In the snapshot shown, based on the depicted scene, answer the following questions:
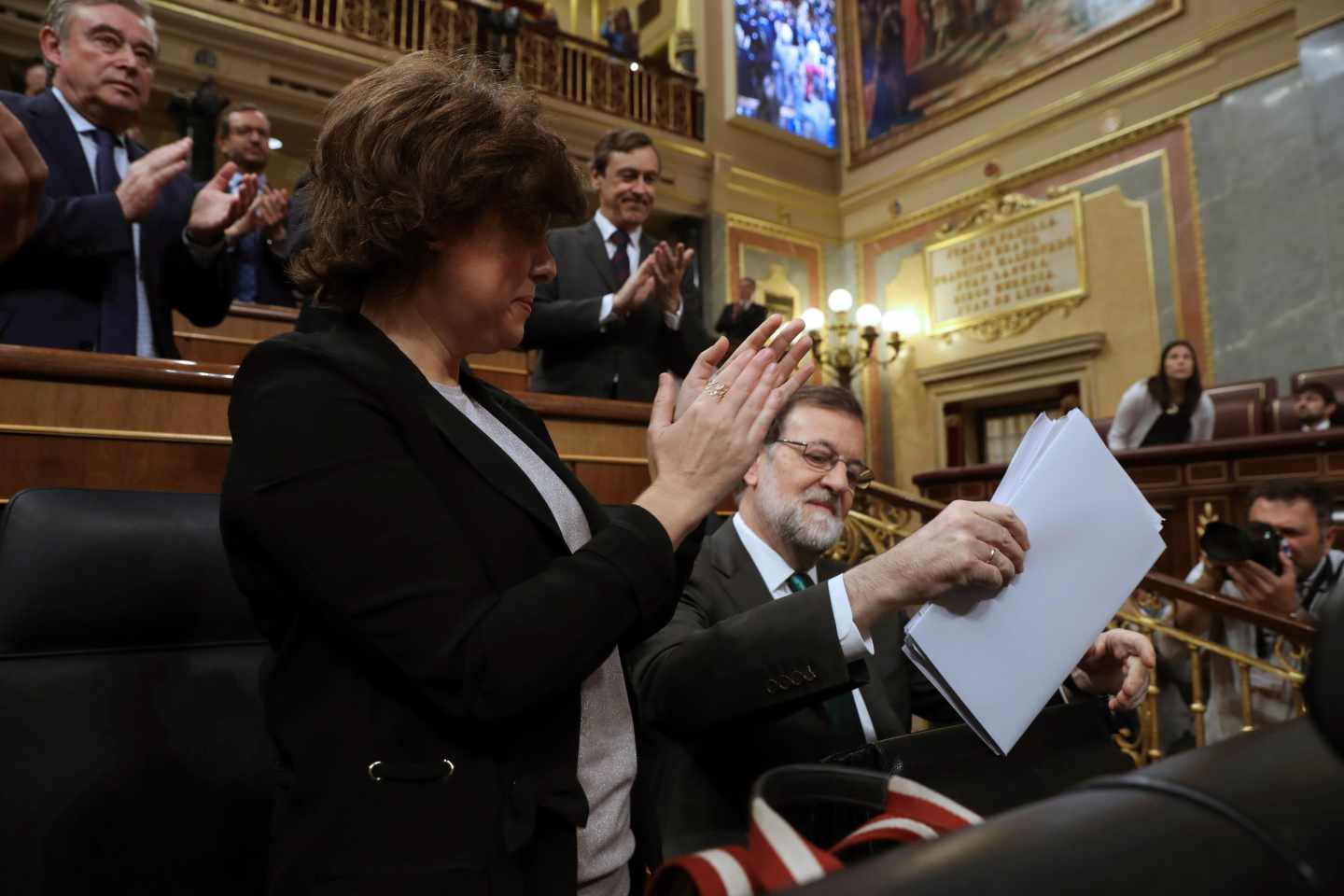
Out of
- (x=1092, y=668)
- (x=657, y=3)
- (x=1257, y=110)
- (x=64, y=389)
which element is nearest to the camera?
(x=1092, y=668)

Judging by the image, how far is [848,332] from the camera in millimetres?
8969

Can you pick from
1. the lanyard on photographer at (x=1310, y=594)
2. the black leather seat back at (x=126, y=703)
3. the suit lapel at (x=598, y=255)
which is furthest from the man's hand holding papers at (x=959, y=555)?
the lanyard on photographer at (x=1310, y=594)

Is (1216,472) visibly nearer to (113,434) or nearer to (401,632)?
(113,434)

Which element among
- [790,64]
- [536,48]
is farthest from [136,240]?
[790,64]

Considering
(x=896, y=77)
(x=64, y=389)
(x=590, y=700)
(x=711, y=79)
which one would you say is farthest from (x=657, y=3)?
(x=590, y=700)

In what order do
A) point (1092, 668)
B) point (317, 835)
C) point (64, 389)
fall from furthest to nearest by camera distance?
point (64, 389)
point (1092, 668)
point (317, 835)

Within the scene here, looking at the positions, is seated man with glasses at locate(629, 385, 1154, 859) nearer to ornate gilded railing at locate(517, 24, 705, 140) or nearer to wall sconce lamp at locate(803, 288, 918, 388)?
wall sconce lamp at locate(803, 288, 918, 388)

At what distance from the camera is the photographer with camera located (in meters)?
2.45

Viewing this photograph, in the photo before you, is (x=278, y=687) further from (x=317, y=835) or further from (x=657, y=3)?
(x=657, y=3)

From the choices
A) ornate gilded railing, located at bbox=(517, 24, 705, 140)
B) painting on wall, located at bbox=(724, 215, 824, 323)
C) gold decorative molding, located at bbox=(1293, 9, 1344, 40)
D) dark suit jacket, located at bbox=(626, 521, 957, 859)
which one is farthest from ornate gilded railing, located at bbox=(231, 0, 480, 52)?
dark suit jacket, located at bbox=(626, 521, 957, 859)

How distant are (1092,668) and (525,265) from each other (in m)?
0.97

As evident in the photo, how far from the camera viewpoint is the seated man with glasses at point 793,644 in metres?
1.01

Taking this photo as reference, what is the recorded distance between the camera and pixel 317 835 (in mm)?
714

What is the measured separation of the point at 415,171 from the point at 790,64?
33.9 feet
